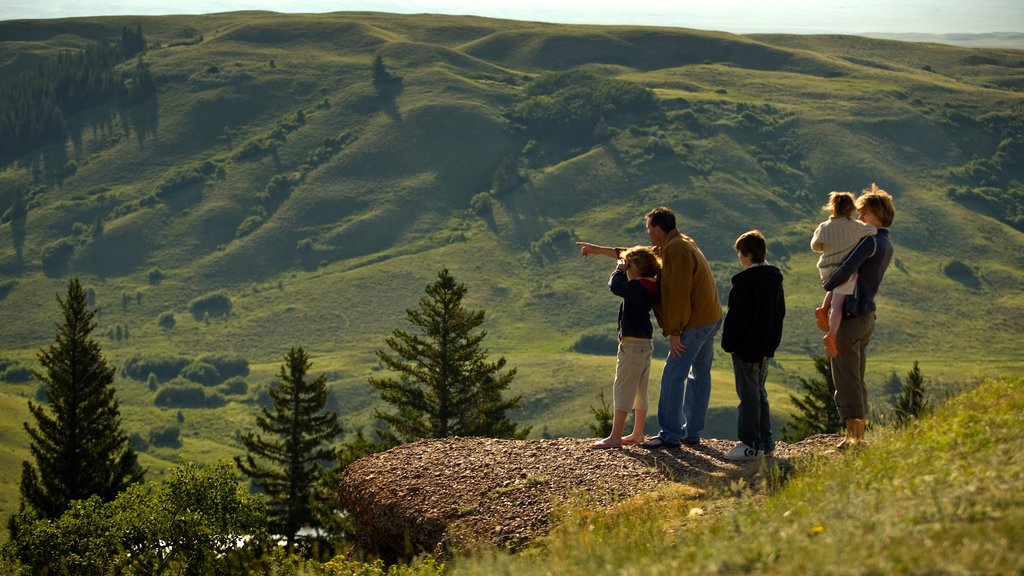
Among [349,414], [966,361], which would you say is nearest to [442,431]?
[349,414]

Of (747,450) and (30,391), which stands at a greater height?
(747,450)

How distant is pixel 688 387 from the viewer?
14531 millimetres

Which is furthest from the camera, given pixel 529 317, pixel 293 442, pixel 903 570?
pixel 529 317

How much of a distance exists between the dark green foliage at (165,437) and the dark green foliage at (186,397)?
13.9m

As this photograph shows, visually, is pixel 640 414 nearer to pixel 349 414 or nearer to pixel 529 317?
pixel 349 414

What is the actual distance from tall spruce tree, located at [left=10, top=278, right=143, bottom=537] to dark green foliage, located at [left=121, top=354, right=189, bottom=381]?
14887 cm

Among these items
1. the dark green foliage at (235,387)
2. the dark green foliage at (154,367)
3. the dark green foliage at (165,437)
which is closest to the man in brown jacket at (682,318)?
the dark green foliage at (165,437)

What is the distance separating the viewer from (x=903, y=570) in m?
7.61

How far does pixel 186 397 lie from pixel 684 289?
17950 centimetres

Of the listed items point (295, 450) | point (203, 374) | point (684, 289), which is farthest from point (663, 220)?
point (203, 374)

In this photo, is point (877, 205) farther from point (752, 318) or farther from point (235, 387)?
point (235, 387)

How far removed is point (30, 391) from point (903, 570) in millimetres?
187916

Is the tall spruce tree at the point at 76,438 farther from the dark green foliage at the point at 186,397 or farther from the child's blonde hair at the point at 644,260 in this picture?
the dark green foliage at the point at 186,397

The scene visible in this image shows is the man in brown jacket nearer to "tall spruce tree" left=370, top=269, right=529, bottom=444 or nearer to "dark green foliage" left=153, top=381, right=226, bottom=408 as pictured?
"tall spruce tree" left=370, top=269, right=529, bottom=444
